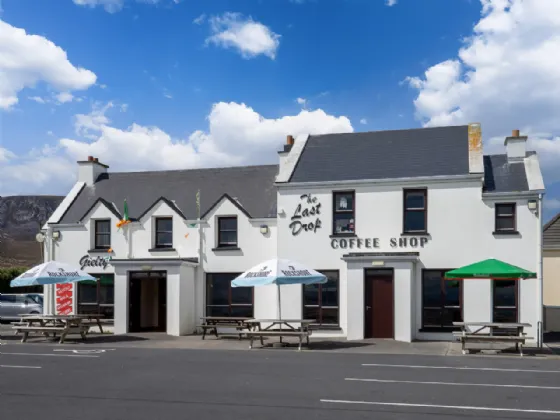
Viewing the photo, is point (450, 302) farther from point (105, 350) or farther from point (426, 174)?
point (105, 350)

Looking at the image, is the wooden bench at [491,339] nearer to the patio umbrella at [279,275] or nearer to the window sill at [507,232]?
the window sill at [507,232]

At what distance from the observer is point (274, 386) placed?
12.6 metres

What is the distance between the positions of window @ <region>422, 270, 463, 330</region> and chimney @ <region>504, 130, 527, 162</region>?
201 inches

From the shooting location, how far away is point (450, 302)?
22.7 meters

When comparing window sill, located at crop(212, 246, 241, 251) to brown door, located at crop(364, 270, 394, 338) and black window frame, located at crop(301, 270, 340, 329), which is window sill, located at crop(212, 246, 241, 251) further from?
brown door, located at crop(364, 270, 394, 338)

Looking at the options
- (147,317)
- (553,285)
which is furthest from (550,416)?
(553,285)

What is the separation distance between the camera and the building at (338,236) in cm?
2239

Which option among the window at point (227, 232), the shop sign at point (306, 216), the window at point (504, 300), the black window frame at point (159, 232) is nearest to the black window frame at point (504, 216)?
the window at point (504, 300)

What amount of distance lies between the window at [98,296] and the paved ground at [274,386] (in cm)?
829

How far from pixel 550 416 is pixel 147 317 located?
65.1 feet

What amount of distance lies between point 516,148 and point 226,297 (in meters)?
12.3

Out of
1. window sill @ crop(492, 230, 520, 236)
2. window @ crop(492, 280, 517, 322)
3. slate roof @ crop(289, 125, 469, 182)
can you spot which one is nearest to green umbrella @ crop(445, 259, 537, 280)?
window sill @ crop(492, 230, 520, 236)

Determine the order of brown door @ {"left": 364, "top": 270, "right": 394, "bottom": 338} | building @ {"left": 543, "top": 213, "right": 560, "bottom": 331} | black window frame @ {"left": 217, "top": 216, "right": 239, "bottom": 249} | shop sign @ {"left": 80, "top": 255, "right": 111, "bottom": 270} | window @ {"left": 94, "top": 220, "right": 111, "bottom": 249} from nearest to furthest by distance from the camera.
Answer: brown door @ {"left": 364, "top": 270, "right": 394, "bottom": 338}
black window frame @ {"left": 217, "top": 216, "right": 239, "bottom": 249}
shop sign @ {"left": 80, "top": 255, "right": 111, "bottom": 270}
window @ {"left": 94, "top": 220, "right": 111, "bottom": 249}
building @ {"left": 543, "top": 213, "right": 560, "bottom": 331}

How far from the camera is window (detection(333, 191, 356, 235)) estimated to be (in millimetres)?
23922
